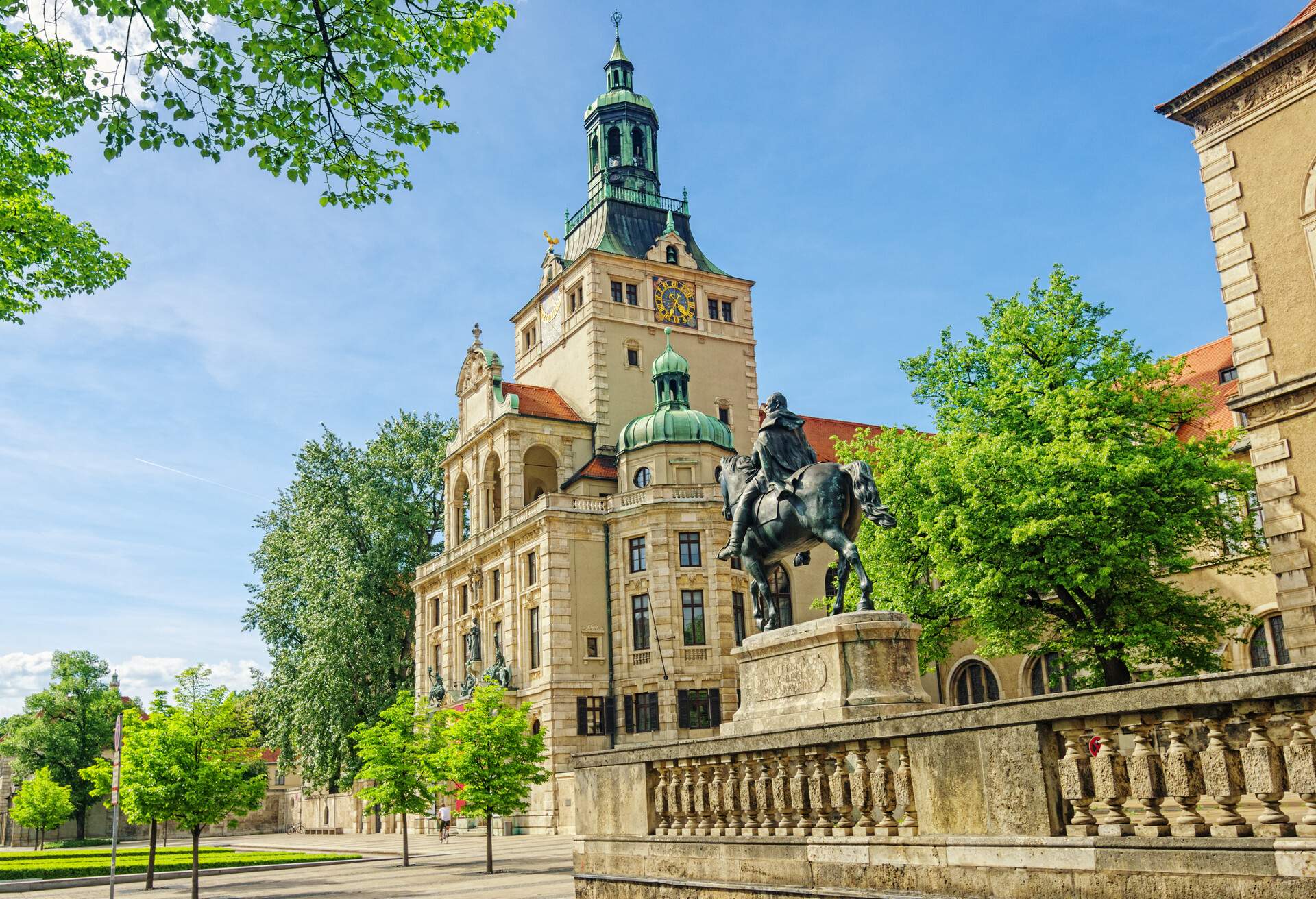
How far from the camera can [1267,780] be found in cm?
594

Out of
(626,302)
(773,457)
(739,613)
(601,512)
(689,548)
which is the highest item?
(626,302)

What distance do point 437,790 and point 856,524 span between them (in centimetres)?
2274

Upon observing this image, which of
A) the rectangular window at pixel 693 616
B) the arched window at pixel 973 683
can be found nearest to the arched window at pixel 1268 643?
the arched window at pixel 973 683

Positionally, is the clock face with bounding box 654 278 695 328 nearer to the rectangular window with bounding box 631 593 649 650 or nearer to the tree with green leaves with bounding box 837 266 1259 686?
the rectangular window with bounding box 631 593 649 650

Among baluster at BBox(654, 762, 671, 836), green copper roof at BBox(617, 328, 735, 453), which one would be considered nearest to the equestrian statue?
baluster at BBox(654, 762, 671, 836)

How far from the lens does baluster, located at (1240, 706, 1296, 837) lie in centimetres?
592

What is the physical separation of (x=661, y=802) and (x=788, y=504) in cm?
381

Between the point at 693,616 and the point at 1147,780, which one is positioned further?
→ the point at 693,616

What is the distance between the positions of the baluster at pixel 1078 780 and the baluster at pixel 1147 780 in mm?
407

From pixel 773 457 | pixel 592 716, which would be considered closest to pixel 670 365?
pixel 592 716

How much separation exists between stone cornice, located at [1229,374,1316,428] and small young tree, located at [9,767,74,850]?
5515cm

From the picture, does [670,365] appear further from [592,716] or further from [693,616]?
[592,716]

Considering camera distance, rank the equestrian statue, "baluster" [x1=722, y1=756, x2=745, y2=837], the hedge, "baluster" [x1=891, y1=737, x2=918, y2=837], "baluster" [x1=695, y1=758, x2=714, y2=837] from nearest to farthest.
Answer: "baluster" [x1=891, y1=737, x2=918, y2=837]
"baluster" [x1=722, y1=756, x2=745, y2=837]
"baluster" [x1=695, y1=758, x2=714, y2=837]
the equestrian statue
the hedge

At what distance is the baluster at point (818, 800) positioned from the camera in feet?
30.0
